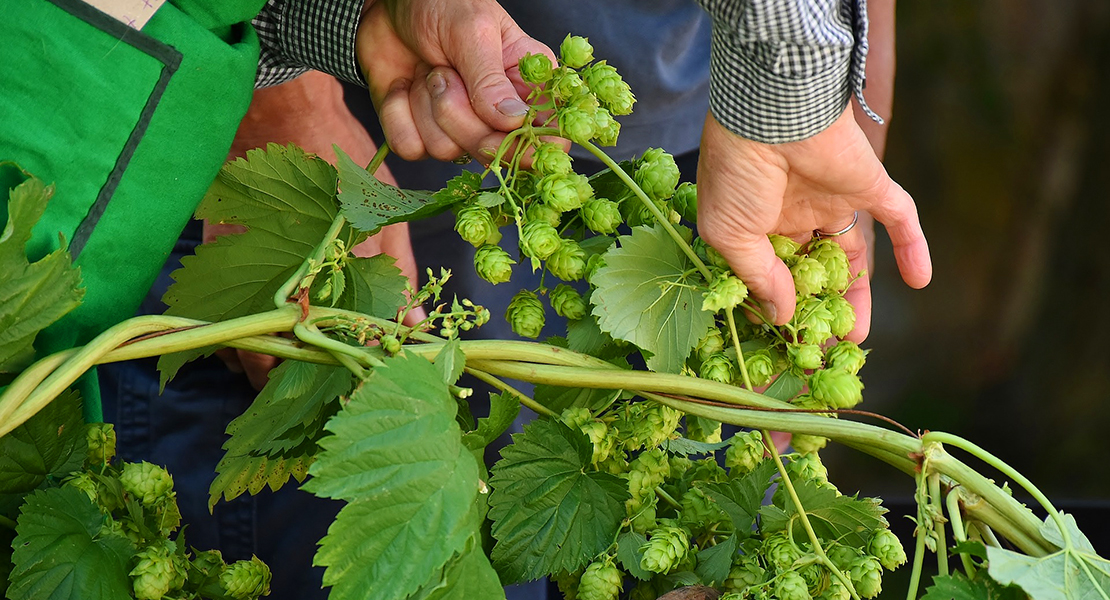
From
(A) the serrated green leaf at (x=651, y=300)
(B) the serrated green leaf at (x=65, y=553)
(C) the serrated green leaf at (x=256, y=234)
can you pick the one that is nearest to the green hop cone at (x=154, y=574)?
(B) the serrated green leaf at (x=65, y=553)

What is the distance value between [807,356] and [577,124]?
0.15 meters

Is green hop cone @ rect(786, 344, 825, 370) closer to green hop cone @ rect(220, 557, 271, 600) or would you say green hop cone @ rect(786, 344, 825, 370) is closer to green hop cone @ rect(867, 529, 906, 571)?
green hop cone @ rect(867, 529, 906, 571)

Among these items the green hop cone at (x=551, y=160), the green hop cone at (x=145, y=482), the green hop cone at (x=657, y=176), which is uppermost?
the green hop cone at (x=551, y=160)

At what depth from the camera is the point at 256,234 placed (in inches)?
19.4

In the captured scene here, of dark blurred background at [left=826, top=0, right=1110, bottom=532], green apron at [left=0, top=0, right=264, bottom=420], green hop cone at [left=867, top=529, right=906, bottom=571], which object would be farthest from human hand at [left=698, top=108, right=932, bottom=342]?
dark blurred background at [left=826, top=0, right=1110, bottom=532]

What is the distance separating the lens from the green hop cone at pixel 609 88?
1.39 feet

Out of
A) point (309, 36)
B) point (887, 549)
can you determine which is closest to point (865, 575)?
point (887, 549)

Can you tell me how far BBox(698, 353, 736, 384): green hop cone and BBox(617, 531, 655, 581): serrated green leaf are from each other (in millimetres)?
83

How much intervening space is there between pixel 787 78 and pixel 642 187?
9cm

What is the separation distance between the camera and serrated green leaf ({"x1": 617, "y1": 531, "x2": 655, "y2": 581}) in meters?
0.41

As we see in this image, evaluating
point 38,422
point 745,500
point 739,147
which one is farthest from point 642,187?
point 38,422

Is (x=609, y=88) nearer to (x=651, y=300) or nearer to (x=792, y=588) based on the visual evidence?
(x=651, y=300)

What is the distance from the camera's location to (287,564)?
980 mm

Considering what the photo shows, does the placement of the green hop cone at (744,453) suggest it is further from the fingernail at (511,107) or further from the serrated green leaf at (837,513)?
the fingernail at (511,107)
